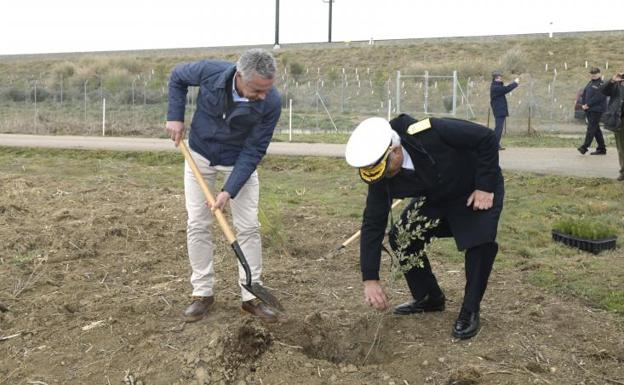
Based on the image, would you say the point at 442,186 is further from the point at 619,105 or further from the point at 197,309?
the point at 619,105

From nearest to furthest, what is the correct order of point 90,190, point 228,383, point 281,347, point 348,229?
point 228,383, point 281,347, point 348,229, point 90,190

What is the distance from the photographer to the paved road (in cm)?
1208

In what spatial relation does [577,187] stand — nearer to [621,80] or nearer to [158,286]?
[621,80]

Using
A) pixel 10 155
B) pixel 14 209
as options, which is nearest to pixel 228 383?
pixel 14 209

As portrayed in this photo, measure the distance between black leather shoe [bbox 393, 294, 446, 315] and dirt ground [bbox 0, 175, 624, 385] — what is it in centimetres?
8

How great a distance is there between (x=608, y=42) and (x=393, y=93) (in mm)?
16615

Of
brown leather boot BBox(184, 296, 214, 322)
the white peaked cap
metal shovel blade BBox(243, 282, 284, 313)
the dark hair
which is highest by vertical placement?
the dark hair

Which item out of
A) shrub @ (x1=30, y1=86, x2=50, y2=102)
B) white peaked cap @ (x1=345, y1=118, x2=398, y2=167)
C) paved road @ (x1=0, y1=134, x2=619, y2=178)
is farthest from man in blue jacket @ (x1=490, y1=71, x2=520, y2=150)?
shrub @ (x1=30, y1=86, x2=50, y2=102)

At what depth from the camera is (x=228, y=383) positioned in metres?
3.86

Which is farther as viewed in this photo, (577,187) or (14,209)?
(577,187)

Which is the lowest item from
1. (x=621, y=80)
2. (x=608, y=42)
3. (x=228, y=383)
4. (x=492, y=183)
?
(x=228, y=383)

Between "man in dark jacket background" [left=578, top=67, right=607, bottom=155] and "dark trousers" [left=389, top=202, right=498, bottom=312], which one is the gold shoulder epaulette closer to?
"dark trousers" [left=389, top=202, right=498, bottom=312]

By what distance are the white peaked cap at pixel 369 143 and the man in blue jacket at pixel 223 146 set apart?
0.76 metres

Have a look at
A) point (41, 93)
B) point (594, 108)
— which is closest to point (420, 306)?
point (594, 108)
